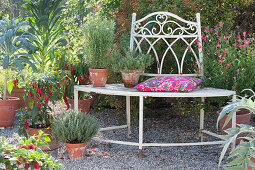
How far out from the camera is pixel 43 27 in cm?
519

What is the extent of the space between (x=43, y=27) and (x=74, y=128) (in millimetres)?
2748

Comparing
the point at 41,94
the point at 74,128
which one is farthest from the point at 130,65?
the point at 41,94

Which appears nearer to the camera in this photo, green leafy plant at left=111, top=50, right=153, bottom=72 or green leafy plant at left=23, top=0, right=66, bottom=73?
green leafy plant at left=111, top=50, right=153, bottom=72

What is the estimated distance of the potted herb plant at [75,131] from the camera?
288 centimetres

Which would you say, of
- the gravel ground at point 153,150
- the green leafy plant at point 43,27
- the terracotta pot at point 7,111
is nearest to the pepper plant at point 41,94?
the gravel ground at point 153,150

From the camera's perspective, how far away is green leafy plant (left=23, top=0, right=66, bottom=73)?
16.7ft

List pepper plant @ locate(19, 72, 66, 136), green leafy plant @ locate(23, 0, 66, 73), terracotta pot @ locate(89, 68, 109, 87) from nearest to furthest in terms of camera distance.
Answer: pepper plant @ locate(19, 72, 66, 136), terracotta pot @ locate(89, 68, 109, 87), green leafy plant @ locate(23, 0, 66, 73)

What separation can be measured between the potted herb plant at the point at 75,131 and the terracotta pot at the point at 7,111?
4.09ft

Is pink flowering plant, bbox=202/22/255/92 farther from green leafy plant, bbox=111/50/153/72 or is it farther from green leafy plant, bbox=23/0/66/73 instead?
green leafy plant, bbox=23/0/66/73

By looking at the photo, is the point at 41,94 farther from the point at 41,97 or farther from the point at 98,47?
the point at 98,47

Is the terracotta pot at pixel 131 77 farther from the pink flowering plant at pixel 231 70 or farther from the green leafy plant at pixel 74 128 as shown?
the pink flowering plant at pixel 231 70

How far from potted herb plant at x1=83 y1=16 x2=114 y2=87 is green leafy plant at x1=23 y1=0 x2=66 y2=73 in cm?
201

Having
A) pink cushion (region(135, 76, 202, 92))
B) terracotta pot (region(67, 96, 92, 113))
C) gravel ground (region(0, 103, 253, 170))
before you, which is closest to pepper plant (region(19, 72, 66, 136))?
gravel ground (region(0, 103, 253, 170))

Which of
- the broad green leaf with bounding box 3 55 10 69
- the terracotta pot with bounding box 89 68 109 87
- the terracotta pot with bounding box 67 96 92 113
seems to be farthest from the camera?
the terracotta pot with bounding box 67 96 92 113
